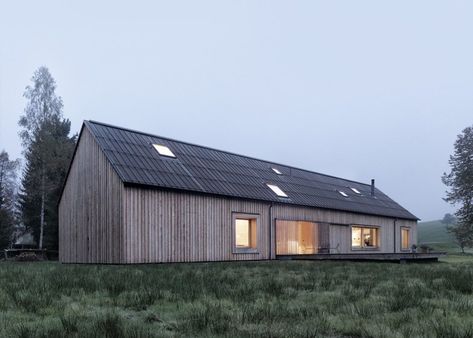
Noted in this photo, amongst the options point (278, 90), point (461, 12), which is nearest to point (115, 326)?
point (461, 12)

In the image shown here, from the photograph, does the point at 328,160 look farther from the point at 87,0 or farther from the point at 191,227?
the point at 191,227

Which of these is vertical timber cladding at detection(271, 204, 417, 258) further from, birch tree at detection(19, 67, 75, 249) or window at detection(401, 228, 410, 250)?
birch tree at detection(19, 67, 75, 249)

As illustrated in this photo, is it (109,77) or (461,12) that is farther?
(109,77)

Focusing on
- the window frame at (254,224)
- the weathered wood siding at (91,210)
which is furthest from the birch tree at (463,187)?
the weathered wood siding at (91,210)

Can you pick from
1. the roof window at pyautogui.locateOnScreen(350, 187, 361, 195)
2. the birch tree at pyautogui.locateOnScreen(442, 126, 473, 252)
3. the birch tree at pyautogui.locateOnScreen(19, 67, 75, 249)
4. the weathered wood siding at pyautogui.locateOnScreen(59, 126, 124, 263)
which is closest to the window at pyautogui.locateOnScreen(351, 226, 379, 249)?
the roof window at pyautogui.locateOnScreen(350, 187, 361, 195)

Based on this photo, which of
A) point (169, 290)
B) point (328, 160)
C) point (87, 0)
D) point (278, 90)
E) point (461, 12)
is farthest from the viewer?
point (328, 160)

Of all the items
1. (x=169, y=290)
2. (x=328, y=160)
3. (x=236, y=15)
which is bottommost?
(x=169, y=290)

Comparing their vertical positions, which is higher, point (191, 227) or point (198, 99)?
point (198, 99)

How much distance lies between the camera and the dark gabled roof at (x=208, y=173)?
16656mm

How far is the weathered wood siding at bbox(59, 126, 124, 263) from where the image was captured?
626 inches

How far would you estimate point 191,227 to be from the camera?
56.7 ft

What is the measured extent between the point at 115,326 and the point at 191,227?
44.1 ft

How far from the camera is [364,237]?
2853cm

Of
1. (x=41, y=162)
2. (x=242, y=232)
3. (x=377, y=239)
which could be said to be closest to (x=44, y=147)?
(x=41, y=162)
